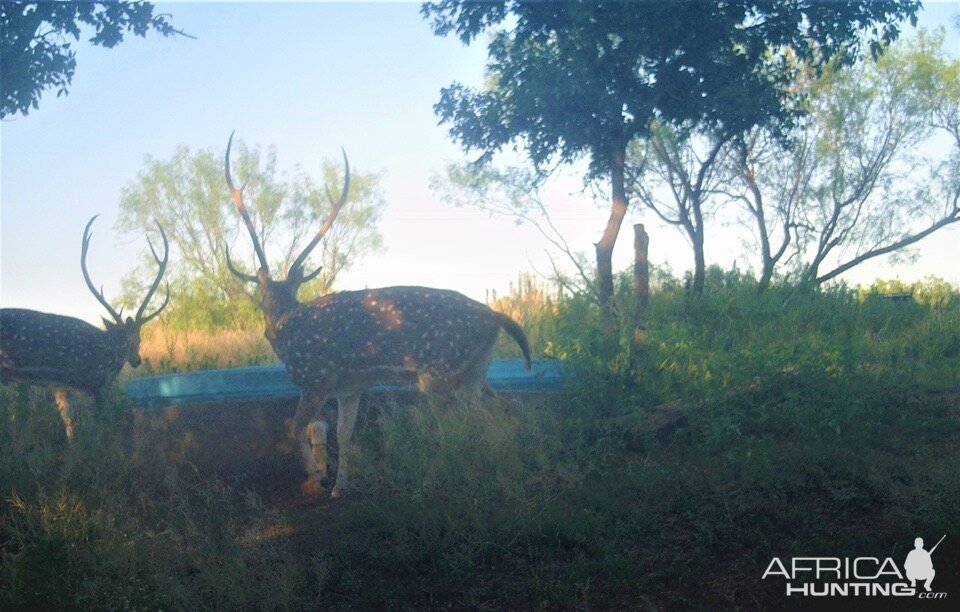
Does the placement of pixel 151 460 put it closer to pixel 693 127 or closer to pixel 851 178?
pixel 693 127

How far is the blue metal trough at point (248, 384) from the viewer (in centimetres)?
996

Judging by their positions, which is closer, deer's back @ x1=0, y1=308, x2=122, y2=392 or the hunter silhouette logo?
the hunter silhouette logo

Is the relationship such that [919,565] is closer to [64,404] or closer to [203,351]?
[64,404]

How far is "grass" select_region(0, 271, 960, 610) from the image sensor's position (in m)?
6.01

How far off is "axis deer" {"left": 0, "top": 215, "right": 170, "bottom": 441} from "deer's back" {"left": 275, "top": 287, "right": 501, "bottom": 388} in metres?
2.23

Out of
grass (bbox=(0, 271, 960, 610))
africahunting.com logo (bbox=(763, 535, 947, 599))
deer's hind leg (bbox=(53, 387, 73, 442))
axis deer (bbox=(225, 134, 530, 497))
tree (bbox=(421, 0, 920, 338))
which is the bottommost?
africahunting.com logo (bbox=(763, 535, 947, 599))

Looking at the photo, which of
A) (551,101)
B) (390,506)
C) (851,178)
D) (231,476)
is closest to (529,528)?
(390,506)

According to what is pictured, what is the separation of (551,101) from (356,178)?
4.97 m

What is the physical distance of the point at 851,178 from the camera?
53.5 ft

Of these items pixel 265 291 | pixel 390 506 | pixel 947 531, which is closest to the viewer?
pixel 947 531

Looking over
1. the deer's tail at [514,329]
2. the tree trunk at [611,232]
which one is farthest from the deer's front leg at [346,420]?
the tree trunk at [611,232]

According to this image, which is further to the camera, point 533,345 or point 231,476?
point 533,345

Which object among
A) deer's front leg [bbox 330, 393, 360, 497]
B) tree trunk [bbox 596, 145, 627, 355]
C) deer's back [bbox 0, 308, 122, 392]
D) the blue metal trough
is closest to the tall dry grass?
the blue metal trough

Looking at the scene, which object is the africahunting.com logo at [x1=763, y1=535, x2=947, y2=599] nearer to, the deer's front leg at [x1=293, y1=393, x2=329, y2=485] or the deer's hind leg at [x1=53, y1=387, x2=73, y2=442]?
the deer's front leg at [x1=293, y1=393, x2=329, y2=485]
